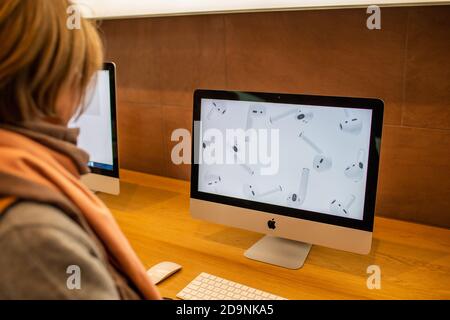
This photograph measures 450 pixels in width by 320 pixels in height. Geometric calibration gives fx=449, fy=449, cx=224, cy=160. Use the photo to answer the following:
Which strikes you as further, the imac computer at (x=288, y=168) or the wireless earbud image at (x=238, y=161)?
the wireless earbud image at (x=238, y=161)

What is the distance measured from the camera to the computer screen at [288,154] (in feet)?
3.56

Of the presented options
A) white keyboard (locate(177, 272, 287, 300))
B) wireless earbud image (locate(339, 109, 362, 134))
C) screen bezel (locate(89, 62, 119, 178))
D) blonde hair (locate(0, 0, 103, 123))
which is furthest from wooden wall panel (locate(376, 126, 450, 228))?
blonde hair (locate(0, 0, 103, 123))

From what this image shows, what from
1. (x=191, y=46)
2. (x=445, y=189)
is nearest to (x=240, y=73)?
(x=191, y=46)

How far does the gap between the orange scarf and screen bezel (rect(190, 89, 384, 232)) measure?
1.67 feet

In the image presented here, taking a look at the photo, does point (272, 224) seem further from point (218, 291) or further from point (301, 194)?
point (218, 291)

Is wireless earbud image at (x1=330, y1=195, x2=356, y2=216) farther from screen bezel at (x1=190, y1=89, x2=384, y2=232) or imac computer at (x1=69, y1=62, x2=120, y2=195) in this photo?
imac computer at (x1=69, y1=62, x2=120, y2=195)

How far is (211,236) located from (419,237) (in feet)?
1.98

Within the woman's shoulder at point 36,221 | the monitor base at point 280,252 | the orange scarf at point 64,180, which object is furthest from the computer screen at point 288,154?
the woman's shoulder at point 36,221

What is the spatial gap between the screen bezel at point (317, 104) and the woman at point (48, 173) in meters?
0.53

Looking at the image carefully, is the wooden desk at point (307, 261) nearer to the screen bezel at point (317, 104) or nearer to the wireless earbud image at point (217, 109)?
the screen bezel at point (317, 104)

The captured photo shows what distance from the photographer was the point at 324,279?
1.11 m

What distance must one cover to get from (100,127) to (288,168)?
70cm

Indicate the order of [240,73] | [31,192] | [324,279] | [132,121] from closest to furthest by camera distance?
[31,192]
[324,279]
[240,73]
[132,121]
